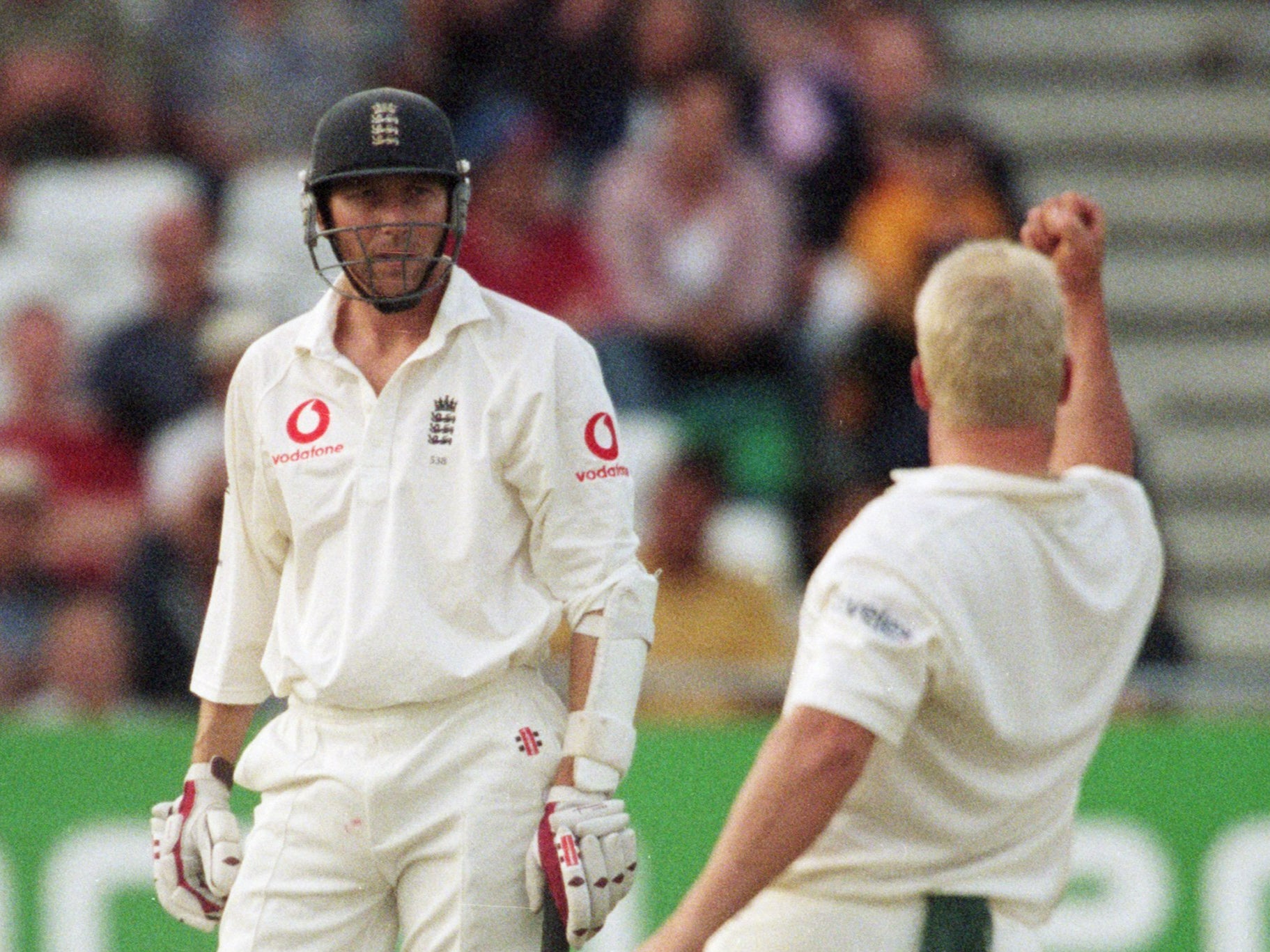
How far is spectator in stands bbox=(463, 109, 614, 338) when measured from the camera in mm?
7234

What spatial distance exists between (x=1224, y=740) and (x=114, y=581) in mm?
3282

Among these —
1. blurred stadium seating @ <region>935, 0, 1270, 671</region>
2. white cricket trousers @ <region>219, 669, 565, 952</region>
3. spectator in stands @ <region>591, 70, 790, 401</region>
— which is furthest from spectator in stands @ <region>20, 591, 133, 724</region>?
blurred stadium seating @ <region>935, 0, 1270, 671</region>

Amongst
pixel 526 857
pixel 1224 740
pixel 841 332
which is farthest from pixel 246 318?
pixel 526 857

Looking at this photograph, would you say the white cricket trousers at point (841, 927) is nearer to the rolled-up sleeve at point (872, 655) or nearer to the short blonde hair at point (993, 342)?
the rolled-up sleeve at point (872, 655)

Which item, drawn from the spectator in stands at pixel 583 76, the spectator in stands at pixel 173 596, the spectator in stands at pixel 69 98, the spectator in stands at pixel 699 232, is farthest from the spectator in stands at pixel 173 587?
the spectator in stands at pixel 69 98

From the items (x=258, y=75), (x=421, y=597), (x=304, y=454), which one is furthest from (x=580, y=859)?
(x=258, y=75)

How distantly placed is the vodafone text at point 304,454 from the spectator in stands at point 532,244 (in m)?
3.53

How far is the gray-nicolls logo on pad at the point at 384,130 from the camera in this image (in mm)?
3527

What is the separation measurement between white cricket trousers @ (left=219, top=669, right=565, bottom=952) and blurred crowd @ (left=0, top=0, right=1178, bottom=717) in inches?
102

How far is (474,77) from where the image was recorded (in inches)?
312

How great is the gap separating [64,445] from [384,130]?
3.84 meters

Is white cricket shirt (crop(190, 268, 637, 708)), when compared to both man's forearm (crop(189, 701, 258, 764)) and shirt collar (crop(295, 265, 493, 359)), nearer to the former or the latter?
shirt collar (crop(295, 265, 493, 359))

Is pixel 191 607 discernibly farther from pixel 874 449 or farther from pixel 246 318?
pixel 874 449

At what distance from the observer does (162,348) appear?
23.2 ft
